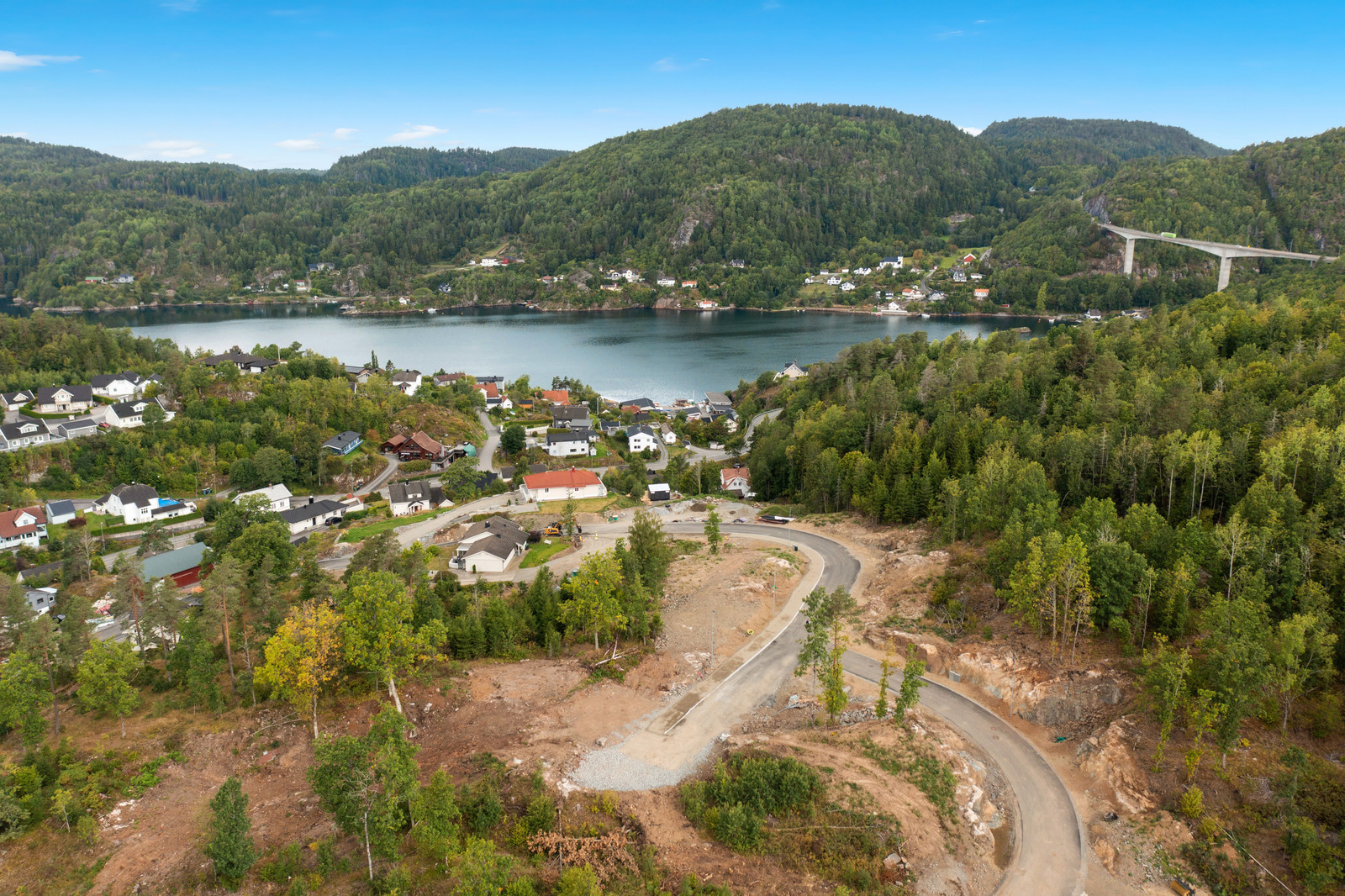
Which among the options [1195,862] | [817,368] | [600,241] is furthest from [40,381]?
[600,241]

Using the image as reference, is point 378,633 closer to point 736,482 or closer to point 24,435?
point 736,482

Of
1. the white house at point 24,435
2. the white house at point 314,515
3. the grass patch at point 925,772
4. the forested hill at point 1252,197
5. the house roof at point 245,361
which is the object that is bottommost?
the white house at point 314,515

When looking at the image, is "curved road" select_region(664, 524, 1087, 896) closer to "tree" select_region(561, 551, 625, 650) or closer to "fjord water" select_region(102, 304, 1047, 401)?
A: "tree" select_region(561, 551, 625, 650)

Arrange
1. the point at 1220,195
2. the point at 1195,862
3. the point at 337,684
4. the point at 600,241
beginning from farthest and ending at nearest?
1. the point at 600,241
2. the point at 1220,195
3. the point at 337,684
4. the point at 1195,862

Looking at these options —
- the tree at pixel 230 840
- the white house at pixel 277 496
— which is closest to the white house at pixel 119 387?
the white house at pixel 277 496

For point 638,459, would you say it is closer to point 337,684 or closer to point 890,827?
point 337,684

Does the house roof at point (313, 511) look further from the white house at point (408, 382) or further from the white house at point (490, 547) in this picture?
the white house at point (408, 382)
